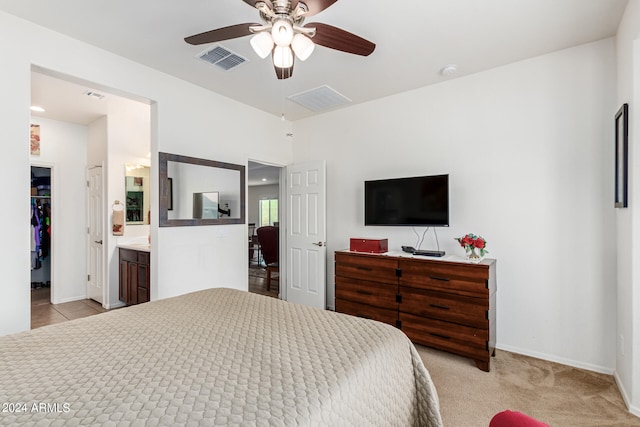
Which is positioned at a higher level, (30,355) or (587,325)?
(30,355)

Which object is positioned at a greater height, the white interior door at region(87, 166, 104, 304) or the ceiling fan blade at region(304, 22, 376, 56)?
the ceiling fan blade at region(304, 22, 376, 56)

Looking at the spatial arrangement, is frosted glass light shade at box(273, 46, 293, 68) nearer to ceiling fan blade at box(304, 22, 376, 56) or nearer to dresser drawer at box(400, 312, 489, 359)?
ceiling fan blade at box(304, 22, 376, 56)

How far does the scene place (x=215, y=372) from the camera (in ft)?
3.34

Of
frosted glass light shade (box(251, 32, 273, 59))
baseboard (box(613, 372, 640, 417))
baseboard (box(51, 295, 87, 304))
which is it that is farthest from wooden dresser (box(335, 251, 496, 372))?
baseboard (box(51, 295, 87, 304))

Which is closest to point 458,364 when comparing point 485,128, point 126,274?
point 485,128

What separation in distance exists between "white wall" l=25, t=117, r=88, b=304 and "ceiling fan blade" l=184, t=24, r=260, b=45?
3802 mm

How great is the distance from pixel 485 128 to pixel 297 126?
8.20 ft

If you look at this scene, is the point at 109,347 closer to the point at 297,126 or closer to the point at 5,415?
the point at 5,415

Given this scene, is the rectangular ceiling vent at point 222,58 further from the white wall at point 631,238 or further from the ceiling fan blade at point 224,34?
the white wall at point 631,238

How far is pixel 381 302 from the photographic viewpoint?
120 inches

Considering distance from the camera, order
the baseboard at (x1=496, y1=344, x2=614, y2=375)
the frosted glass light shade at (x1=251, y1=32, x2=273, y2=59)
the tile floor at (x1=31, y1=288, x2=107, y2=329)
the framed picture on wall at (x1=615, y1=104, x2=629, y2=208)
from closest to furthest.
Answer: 1. the frosted glass light shade at (x1=251, y1=32, x2=273, y2=59)
2. the framed picture on wall at (x1=615, y1=104, x2=629, y2=208)
3. the baseboard at (x1=496, y1=344, x2=614, y2=375)
4. the tile floor at (x1=31, y1=288, x2=107, y2=329)

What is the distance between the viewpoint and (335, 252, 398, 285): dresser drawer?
118 inches

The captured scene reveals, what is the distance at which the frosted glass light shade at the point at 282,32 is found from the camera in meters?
1.59

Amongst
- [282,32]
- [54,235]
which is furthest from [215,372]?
[54,235]
